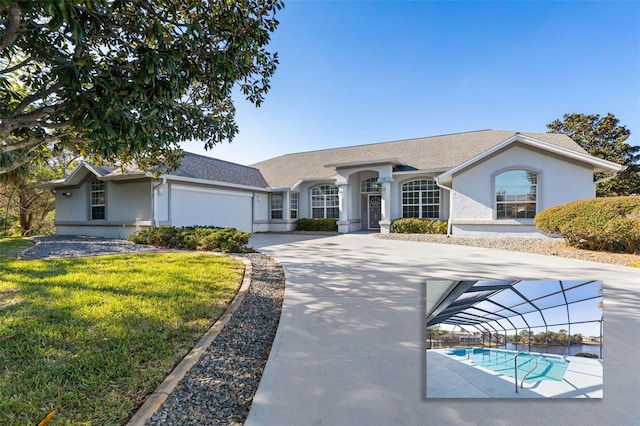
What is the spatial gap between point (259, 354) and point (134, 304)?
2.31 metres

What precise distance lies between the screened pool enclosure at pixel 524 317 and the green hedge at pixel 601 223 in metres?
9.29

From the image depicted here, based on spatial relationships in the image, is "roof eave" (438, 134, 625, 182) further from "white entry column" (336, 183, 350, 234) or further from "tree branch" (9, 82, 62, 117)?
"tree branch" (9, 82, 62, 117)

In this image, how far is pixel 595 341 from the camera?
2029 mm

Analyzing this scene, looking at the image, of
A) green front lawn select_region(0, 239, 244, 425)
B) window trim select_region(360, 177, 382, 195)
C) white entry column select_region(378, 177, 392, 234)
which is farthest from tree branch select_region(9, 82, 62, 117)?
window trim select_region(360, 177, 382, 195)

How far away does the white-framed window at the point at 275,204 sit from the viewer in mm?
19641

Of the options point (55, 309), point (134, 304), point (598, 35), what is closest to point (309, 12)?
point (598, 35)

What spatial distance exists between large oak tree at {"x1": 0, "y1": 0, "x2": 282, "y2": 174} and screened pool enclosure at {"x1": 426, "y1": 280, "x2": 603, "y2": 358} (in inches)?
164

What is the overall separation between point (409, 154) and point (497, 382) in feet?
59.2

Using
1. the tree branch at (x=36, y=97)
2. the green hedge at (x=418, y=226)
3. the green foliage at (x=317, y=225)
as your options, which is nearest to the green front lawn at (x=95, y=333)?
the tree branch at (x=36, y=97)

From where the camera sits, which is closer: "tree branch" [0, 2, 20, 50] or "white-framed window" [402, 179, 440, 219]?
"tree branch" [0, 2, 20, 50]

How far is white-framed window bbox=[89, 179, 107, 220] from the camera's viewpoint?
48.7ft

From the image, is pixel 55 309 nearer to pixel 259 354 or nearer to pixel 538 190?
pixel 259 354

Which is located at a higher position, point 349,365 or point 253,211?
point 253,211

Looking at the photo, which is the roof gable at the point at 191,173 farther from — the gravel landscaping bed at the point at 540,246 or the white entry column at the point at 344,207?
the gravel landscaping bed at the point at 540,246
